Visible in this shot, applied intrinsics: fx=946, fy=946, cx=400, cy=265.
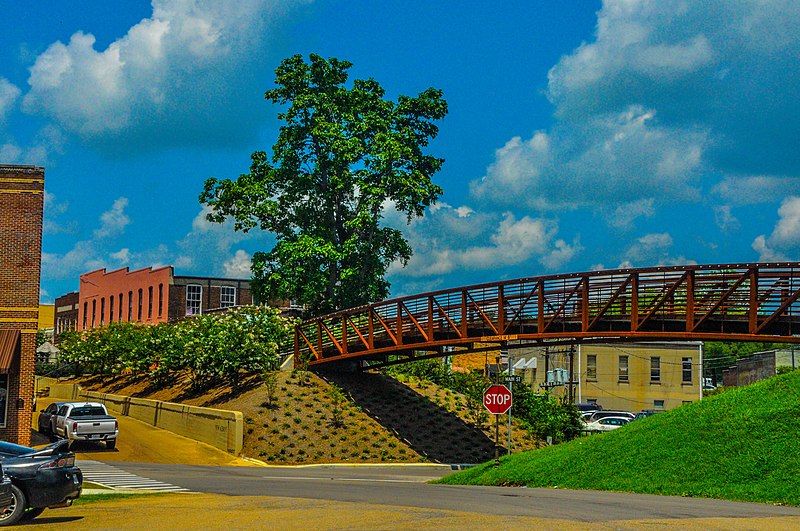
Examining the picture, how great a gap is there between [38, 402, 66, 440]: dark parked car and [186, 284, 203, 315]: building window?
3335cm

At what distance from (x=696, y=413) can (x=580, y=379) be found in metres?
58.9

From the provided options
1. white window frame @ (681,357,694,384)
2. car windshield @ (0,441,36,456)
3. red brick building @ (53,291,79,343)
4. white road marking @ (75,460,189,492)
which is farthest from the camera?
red brick building @ (53,291,79,343)

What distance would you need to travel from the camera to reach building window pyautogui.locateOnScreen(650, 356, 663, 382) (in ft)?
272

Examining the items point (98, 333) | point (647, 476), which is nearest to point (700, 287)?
point (647, 476)

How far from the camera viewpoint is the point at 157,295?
3012 inches

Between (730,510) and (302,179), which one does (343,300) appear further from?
(730,510)

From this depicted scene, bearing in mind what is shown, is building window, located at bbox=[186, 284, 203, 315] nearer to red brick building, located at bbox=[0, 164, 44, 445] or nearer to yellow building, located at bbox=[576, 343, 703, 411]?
yellow building, located at bbox=[576, 343, 703, 411]

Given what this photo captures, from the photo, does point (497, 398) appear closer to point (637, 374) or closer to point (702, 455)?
point (702, 455)

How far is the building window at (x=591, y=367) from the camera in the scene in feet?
277

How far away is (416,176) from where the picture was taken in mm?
54188

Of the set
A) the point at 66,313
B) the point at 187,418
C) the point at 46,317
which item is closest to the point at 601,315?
the point at 187,418

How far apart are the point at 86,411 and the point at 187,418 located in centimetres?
639

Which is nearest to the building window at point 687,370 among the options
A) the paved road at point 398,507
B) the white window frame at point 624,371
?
the white window frame at point 624,371

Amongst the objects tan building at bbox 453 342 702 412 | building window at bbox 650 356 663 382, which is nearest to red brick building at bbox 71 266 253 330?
tan building at bbox 453 342 702 412
